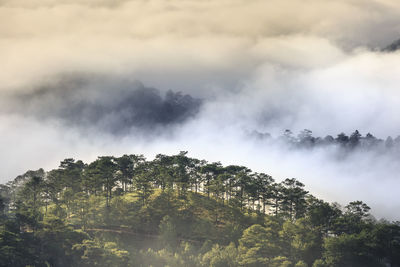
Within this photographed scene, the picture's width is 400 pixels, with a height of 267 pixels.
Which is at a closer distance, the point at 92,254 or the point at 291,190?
the point at 92,254

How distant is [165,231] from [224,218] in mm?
22270

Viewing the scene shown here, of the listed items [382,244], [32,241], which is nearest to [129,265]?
[32,241]

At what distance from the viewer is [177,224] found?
147m

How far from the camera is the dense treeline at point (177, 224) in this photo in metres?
126

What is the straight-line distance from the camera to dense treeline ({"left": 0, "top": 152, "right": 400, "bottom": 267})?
12612 centimetres

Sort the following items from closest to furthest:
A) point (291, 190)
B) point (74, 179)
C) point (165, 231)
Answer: point (165, 231)
point (291, 190)
point (74, 179)

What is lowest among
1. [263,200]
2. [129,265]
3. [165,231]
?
[129,265]

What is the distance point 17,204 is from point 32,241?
27320mm

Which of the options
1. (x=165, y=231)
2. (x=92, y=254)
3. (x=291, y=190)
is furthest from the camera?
(x=291, y=190)

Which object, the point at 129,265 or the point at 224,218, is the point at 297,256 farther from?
the point at 129,265

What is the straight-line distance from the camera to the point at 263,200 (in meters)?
156

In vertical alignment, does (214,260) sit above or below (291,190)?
below

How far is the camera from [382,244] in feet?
414

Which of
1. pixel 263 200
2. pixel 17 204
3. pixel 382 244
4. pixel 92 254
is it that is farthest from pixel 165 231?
pixel 382 244
